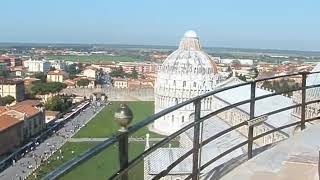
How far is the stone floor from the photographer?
415 cm

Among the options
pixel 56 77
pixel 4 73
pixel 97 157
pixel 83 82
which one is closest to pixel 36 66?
pixel 4 73

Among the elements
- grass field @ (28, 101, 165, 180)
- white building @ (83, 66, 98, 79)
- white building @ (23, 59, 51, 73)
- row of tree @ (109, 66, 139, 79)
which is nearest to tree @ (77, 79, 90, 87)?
white building @ (83, 66, 98, 79)

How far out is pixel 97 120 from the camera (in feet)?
189

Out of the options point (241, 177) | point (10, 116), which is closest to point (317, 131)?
point (241, 177)

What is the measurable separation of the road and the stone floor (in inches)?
892

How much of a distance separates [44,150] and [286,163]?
123 ft

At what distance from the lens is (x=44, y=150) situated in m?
40.4

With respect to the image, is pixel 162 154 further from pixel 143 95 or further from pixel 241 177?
pixel 143 95

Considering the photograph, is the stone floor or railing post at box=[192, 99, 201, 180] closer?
railing post at box=[192, 99, 201, 180]

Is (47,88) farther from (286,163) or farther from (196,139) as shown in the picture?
(196,139)

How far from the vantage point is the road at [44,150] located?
3250 centimetres

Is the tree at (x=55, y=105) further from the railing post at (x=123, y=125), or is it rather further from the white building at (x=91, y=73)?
the railing post at (x=123, y=125)

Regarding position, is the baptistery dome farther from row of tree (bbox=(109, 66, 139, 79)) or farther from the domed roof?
row of tree (bbox=(109, 66, 139, 79))

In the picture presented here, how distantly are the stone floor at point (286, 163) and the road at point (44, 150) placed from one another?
74.3 ft
